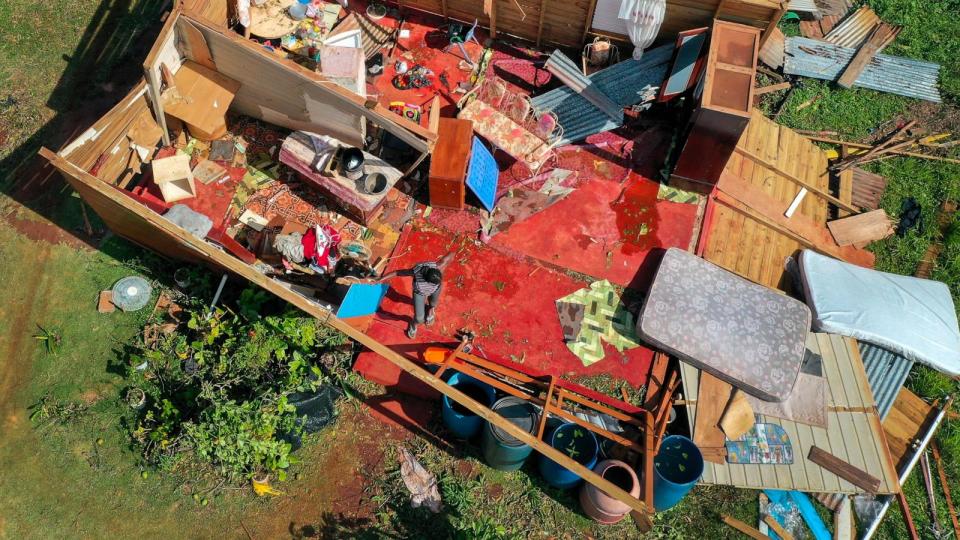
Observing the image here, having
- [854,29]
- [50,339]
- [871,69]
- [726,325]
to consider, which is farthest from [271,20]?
[871,69]

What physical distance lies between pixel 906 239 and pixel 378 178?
11634 mm

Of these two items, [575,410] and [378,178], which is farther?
[378,178]

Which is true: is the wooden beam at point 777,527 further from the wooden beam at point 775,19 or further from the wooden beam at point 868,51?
the wooden beam at point 868,51

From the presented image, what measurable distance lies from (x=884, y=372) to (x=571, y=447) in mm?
6414

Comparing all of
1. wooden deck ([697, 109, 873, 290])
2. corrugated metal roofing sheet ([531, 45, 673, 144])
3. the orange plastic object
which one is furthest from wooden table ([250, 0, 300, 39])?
wooden deck ([697, 109, 873, 290])

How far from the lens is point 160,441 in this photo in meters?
11.0

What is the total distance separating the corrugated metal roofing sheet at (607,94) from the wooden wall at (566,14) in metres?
0.75

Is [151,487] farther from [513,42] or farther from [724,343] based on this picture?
[513,42]

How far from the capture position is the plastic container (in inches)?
404

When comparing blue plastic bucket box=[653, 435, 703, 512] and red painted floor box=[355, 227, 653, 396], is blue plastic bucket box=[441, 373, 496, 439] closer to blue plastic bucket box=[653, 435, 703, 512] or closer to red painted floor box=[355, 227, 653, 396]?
red painted floor box=[355, 227, 653, 396]

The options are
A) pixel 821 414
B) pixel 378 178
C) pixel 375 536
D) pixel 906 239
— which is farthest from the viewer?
pixel 906 239

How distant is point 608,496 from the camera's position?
1018 centimetres

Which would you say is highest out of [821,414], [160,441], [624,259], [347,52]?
[347,52]

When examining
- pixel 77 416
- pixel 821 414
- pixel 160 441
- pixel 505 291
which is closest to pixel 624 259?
pixel 505 291
